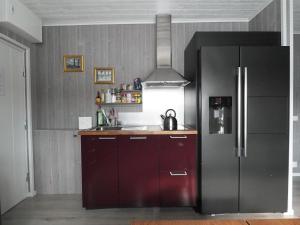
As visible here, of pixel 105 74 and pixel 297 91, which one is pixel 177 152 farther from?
pixel 297 91

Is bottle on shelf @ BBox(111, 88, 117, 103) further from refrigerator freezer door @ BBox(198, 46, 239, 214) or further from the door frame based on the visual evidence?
refrigerator freezer door @ BBox(198, 46, 239, 214)

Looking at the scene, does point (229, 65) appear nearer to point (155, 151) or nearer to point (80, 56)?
point (155, 151)

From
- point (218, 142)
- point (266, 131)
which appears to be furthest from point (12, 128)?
point (266, 131)

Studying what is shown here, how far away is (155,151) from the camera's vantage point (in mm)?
2451

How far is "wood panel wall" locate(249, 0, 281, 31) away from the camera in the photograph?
2465mm

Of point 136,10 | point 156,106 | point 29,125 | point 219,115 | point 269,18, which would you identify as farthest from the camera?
point 156,106

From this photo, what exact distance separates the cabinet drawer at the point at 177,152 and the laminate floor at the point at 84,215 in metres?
0.53

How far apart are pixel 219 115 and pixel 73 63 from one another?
Result: 2215mm

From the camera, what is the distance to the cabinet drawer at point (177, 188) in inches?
96.3

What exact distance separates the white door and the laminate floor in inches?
9.8

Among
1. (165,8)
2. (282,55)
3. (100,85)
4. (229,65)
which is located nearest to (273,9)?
(282,55)

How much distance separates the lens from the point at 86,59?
3191 mm

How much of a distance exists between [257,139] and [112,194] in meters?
1.74

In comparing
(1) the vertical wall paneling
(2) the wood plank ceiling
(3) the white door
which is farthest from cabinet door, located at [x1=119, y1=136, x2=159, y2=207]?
(1) the vertical wall paneling
